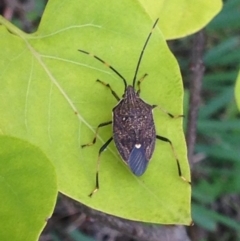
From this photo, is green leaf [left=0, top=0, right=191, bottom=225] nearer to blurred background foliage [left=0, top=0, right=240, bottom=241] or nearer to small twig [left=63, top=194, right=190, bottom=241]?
small twig [left=63, top=194, right=190, bottom=241]

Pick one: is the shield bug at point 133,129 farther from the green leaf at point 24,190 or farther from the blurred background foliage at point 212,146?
the blurred background foliage at point 212,146

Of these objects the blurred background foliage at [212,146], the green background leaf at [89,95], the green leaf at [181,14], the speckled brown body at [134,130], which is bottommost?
the blurred background foliage at [212,146]

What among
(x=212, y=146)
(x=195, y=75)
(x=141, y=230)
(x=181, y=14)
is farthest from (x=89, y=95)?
(x=212, y=146)

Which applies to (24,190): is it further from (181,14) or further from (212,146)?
(212,146)

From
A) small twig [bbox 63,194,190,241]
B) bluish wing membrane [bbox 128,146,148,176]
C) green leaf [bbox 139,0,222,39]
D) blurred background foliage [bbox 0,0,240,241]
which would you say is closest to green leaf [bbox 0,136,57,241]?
bluish wing membrane [bbox 128,146,148,176]

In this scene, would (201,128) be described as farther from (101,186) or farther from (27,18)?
(101,186)

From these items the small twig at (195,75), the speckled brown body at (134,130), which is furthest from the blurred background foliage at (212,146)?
the speckled brown body at (134,130)
